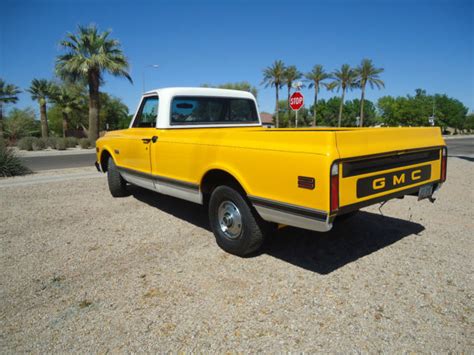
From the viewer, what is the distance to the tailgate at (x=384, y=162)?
A: 113 inches

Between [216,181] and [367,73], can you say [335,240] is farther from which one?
[367,73]

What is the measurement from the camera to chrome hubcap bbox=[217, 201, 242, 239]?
3721 mm

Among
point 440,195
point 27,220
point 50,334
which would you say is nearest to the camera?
point 50,334

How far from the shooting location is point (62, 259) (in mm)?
3904

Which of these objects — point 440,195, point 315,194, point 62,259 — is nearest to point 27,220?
point 62,259

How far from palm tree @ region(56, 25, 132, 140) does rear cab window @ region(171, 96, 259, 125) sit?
22.4 meters

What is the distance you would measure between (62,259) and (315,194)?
2960 mm

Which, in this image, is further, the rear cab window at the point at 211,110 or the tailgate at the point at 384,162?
the rear cab window at the point at 211,110

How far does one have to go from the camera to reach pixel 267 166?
3131 mm

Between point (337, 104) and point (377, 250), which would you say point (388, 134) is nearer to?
point (377, 250)

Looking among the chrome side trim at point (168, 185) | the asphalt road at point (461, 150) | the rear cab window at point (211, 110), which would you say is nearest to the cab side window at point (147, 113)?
the rear cab window at point (211, 110)

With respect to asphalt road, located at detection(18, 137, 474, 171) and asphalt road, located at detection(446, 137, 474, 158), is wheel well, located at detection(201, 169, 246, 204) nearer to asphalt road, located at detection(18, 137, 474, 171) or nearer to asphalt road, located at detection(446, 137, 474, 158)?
asphalt road, located at detection(18, 137, 474, 171)

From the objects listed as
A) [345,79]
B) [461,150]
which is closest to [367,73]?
[345,79]

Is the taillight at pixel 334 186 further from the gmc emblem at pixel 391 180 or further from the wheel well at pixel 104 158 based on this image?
the wheel well at pixel 104 158
